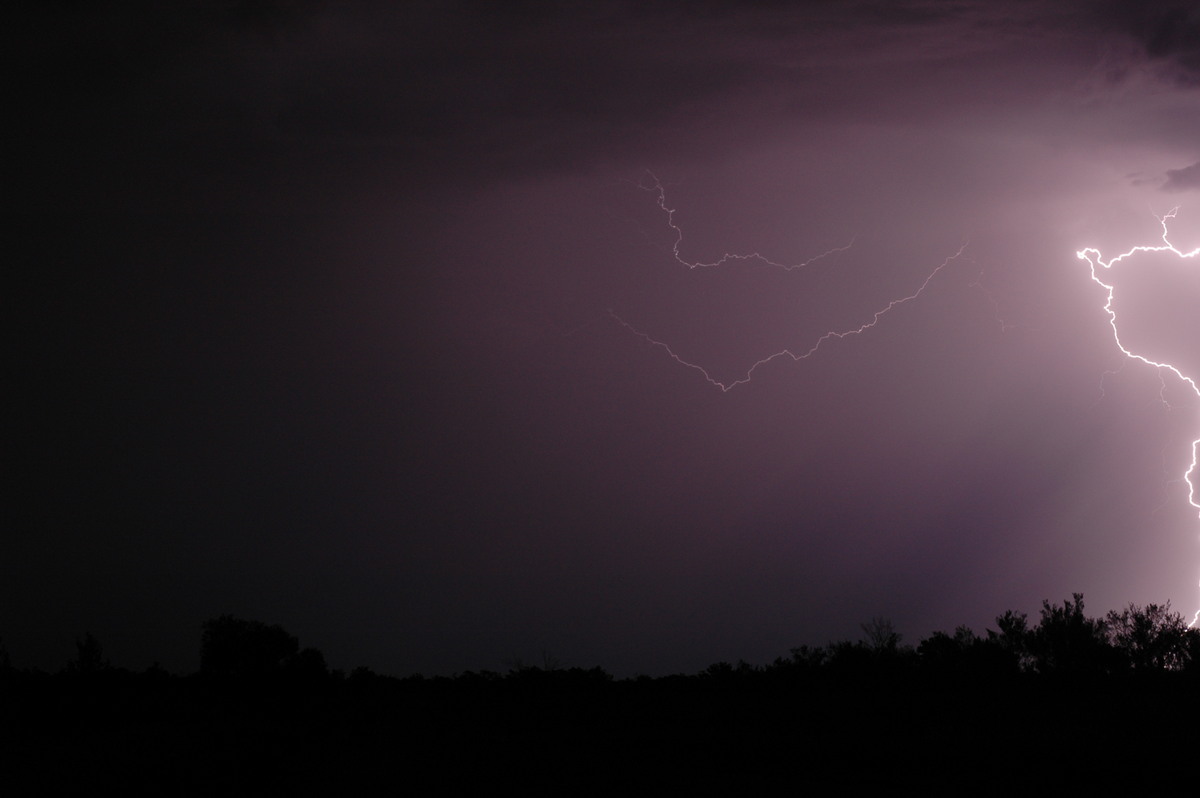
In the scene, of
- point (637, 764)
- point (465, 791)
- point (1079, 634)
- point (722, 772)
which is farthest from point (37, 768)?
point (1079, 634)

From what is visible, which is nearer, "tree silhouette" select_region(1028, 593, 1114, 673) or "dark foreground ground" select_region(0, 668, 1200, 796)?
"dark foreground ground" select_region(0, 668, 1200, 796)

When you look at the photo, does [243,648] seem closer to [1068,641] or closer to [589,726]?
[589,726]

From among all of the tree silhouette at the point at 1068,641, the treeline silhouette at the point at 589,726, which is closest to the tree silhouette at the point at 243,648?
the treeline silhouette at the point at 589,726

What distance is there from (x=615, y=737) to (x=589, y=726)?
1.61 meters

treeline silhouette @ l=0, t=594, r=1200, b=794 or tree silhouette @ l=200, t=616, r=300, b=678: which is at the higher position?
tree silhouette @ l=200, t=616, r=300, b=678

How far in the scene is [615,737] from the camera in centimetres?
1558

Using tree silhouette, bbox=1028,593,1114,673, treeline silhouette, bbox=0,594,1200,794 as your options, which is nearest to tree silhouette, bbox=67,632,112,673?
treeline silhouette, bbox=0,594,1200,794

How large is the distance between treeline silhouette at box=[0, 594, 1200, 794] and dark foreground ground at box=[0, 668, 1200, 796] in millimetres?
56

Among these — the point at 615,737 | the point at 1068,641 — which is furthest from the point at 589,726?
the point at 1068,641

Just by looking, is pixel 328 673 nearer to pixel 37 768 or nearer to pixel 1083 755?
pixel 37 768

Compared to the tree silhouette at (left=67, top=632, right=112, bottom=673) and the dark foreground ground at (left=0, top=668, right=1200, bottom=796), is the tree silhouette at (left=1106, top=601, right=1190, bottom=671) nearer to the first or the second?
the dark foreground ground at (left=0, top=668, right=1200, bottom=796)

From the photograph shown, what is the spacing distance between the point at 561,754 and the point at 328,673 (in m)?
13.3

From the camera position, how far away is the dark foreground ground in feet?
40.4

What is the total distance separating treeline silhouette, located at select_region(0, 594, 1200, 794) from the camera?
12.5m
